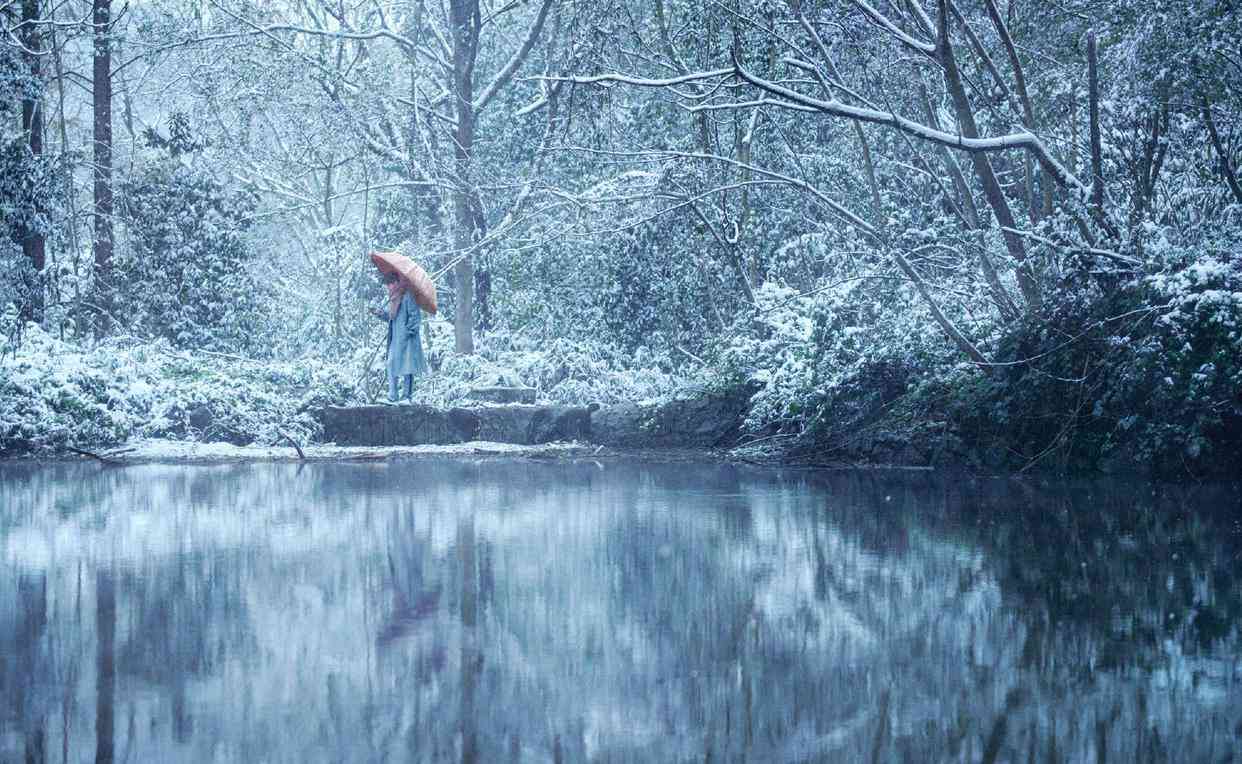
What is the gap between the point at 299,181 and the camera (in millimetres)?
31391

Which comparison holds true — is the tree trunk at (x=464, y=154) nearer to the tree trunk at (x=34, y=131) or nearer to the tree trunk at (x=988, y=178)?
the tree trunk at (x=34, y=131)

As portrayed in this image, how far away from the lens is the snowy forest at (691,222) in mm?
12570

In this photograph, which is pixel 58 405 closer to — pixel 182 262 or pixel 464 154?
pixel 182 262

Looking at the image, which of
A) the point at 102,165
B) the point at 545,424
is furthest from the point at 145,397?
the point at 102,165

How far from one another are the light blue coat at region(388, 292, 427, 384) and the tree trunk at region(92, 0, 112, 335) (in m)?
9.06

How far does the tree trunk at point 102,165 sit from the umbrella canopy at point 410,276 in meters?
9.17

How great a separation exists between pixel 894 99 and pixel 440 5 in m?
13.5

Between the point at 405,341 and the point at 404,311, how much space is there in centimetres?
37

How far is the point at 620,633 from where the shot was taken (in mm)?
5062

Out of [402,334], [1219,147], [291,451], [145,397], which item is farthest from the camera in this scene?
[402,334]

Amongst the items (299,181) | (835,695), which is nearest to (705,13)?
(835,695)

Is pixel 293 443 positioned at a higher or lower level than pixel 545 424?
lower

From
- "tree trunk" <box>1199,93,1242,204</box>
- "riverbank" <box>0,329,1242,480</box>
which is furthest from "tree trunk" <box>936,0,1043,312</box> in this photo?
"tree trunk" <box>1199,93,1242,204</box>

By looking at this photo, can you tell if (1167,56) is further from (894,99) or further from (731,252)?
(731,252)
